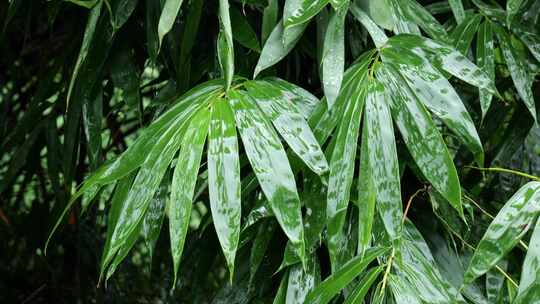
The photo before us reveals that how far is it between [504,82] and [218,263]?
2.45ft

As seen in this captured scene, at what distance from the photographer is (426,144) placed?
0.73m

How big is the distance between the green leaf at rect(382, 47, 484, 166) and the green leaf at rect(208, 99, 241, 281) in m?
0.18

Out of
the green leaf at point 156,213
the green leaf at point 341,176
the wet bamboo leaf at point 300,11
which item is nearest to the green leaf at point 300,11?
the wet bamboo leaf at point 300,11

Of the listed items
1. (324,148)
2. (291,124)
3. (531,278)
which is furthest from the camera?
(324,148)

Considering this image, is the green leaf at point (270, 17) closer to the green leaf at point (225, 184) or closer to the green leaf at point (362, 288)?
the green leaf at point (225, 184)

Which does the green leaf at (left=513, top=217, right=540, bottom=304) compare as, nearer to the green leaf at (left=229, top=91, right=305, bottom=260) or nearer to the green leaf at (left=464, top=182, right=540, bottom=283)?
the green leaf at (left=464, top=182, right=540, bottom=283)

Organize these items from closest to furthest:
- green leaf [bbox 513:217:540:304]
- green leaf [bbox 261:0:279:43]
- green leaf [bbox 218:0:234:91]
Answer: green leaf [bbox 513:217:540:304] < green leaf [bbox 218:0:234:91] < green leaf [bbox 261:0:279:43]

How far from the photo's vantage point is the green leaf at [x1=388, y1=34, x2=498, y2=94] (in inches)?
29.7

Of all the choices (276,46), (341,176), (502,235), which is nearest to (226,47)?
(276,46)

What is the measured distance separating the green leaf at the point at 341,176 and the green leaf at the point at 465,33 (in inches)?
10.2

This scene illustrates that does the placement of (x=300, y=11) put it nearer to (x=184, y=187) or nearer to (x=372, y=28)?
(x=372, y=28)

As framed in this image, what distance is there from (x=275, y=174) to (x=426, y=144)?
0.15 m

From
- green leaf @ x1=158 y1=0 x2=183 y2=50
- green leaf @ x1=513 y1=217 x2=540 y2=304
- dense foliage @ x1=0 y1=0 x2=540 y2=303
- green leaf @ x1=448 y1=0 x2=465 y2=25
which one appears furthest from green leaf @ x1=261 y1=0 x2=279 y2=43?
green leaf @ x1=513 y1=217 x2=540 y2=304

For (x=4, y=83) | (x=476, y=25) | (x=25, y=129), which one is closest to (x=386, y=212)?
(x=476, y=25)
